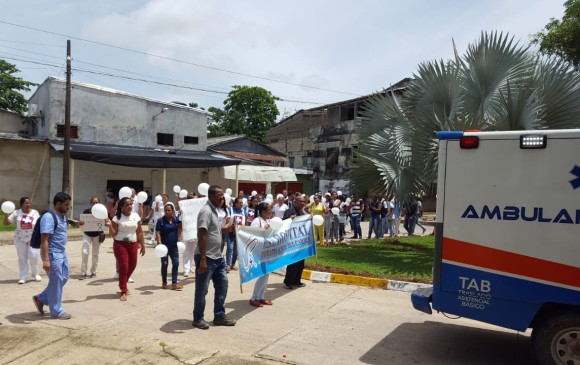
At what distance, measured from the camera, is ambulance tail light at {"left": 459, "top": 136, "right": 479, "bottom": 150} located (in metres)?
5.01

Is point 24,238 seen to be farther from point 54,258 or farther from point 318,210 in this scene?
point 318,210

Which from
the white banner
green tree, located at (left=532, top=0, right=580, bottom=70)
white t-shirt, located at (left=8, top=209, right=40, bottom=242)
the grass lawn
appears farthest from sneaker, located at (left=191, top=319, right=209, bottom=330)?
green tree, located at (left=532, top=0, right=580, bottom=70)

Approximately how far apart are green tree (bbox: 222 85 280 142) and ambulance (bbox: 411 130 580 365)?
41.8 meters

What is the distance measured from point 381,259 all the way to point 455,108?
12.9 ft

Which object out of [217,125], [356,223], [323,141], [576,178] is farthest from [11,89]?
[576,178]

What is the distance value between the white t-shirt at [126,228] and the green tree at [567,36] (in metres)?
19.3

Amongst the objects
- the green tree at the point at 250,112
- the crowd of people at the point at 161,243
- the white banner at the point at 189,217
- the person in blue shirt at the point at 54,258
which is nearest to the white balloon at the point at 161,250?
the crowd of people at the point at 161,243

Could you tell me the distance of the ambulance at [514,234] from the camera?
15.0 ft

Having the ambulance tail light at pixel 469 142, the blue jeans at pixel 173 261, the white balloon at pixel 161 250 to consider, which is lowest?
the blue jeans at pixel 173 261

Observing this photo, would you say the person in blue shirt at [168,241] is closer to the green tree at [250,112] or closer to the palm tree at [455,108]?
the palm tree at [455,108]

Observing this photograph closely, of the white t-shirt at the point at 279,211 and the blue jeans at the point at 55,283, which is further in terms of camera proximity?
the white t-shirt at the point at 279,211

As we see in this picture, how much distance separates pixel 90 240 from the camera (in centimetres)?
941

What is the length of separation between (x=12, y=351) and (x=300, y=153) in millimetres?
35717

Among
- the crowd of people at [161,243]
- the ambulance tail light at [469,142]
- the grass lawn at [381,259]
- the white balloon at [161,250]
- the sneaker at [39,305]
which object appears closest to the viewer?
the ambulance tail light at [469,142]
